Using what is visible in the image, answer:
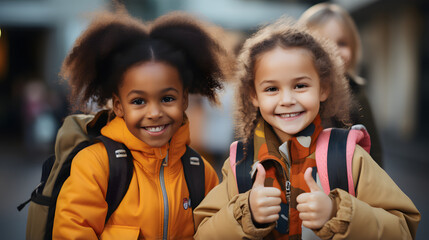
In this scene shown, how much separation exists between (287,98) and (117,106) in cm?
74

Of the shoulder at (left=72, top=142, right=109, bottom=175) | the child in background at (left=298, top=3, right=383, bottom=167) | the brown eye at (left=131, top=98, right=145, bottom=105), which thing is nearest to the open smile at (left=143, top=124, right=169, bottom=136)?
the brown eye at (left=131, top=98, right=145, bottom=105)

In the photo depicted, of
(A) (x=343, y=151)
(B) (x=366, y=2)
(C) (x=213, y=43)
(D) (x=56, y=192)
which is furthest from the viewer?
(B) (x=366, y=2)

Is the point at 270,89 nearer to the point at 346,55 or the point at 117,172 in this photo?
the point at 117,172

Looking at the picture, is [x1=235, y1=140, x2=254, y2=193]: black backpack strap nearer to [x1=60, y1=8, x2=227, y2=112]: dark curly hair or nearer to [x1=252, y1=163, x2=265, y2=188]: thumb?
[x1=252, y1=163, x2=265, y2=188]: thumb

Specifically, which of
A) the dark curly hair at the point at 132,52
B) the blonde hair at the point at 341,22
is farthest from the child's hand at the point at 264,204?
the blonde hair at the point at 341,22

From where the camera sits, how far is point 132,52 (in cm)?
182

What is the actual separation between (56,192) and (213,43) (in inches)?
36.2

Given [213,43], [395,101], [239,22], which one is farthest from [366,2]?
[213,43]

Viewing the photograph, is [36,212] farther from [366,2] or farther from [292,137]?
[366,2]

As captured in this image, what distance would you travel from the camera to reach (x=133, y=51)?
5.97 feet

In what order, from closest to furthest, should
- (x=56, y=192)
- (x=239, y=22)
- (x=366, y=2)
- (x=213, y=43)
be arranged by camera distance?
(x=56, y=192) → (x=213, y=43) → (x=366, y=2) → (x=239, y=22)

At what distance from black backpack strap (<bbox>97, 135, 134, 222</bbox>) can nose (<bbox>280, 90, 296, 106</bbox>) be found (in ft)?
2.24

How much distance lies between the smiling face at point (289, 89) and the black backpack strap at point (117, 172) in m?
0.61

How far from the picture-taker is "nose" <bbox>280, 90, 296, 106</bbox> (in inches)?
66.1
